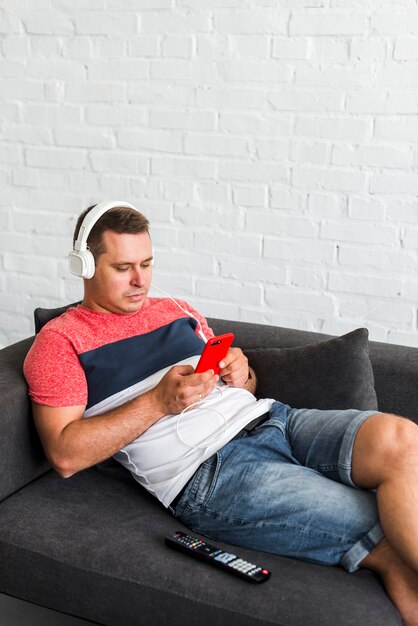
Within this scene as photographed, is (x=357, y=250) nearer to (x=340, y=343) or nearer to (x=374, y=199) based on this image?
(x=374, y=199)

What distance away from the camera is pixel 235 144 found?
9.69 feet

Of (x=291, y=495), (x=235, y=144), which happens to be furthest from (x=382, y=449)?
(x=235, y=144)

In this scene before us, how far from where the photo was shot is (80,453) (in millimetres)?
1966

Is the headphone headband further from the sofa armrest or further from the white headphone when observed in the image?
the sofa armrest

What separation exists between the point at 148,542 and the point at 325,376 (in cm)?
68

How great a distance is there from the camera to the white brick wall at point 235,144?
2.76m

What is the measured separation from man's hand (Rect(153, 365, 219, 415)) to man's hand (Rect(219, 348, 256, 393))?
13 centimetres

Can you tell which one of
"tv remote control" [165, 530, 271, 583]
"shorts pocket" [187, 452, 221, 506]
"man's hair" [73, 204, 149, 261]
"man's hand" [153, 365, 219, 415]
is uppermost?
"man's hair" [73, 204, 149, 261]

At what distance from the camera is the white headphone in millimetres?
2127

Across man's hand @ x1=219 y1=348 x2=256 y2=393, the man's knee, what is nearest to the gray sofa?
man's hand @ x1=219 y1=348 x2=256 y2=393

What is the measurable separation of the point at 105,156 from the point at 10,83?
50 cm

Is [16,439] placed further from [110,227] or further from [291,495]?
[291,495]

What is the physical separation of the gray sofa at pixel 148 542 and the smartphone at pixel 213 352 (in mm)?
271

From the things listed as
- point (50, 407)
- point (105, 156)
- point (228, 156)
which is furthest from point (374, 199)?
point (50, 407)
